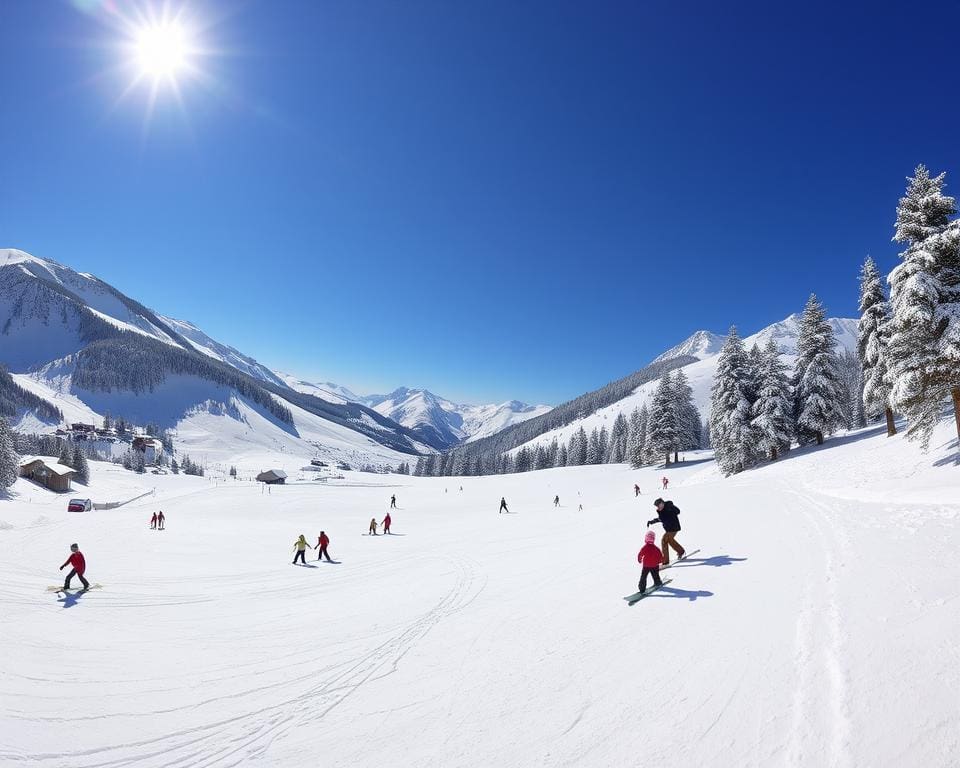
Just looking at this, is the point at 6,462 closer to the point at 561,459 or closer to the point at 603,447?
the point at 561,459

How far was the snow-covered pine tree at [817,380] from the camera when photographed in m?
35.9

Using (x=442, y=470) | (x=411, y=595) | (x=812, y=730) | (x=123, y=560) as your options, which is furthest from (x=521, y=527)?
(x=442, y=470)

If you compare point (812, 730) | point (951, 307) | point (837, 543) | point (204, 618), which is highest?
point (951, 307)

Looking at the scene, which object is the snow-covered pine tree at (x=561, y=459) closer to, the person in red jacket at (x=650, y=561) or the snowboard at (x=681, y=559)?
the snowboard at (x=681, y=559)

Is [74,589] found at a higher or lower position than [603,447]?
lower

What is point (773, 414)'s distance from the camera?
36125 mm

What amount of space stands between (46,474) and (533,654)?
82166 millimetres

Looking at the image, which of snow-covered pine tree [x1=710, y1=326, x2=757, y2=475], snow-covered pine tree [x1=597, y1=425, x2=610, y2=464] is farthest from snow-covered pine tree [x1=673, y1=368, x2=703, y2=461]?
snow-covered pine tree [x1=597, y1=425, x2=610, y2=464]

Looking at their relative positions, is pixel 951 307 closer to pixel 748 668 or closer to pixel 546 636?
pixel 748 668

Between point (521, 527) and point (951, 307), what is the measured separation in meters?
21.1

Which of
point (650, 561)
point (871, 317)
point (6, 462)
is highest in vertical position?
point (871, 317)

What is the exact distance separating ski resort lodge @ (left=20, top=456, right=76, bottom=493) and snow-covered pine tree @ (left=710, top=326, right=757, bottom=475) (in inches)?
3294

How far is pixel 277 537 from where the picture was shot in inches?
998

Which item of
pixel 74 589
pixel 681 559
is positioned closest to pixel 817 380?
pixel 681 559
